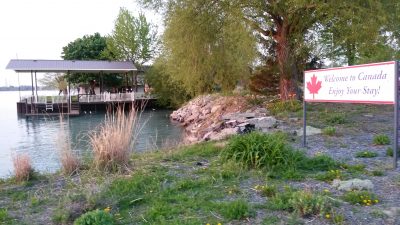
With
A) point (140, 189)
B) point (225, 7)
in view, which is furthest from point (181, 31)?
point (140, 189)

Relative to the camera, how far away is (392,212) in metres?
3.62

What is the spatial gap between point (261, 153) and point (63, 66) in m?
33.0

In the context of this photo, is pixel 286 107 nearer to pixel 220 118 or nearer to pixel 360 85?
pixel 220 118

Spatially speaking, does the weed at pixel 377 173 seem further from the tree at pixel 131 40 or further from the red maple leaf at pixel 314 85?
the tree at pixel 131 40

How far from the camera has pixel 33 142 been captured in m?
15.7

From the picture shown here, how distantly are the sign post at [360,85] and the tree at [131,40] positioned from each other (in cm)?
3924

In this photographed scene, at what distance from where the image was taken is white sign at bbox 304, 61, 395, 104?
17.2 ft

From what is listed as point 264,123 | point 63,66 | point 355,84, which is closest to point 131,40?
point 63,66

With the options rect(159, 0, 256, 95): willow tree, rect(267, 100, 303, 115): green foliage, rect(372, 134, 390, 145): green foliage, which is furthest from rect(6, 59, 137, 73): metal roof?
rect(372, 134, 390, 145): green foliage

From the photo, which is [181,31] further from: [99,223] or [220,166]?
[99,223]

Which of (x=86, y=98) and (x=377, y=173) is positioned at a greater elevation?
(x=86, y=98)

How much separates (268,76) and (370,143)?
10.9m

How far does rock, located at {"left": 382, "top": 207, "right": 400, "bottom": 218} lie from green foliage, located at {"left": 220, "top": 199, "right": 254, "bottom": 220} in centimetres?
123

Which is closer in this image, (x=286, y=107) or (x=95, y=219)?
(x=95, y=219)
